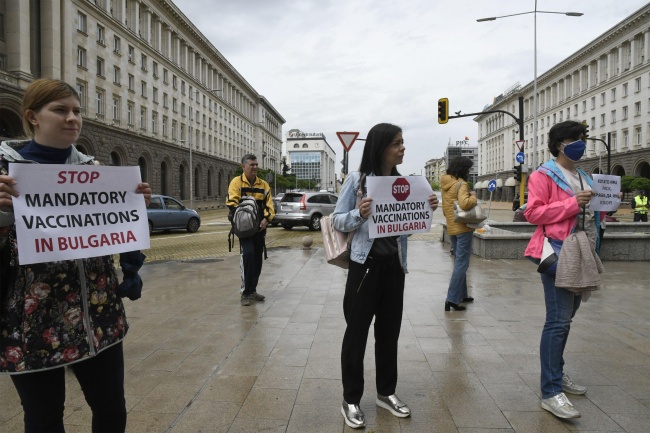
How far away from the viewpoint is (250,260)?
6.51 metres

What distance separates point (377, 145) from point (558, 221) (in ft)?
4.37

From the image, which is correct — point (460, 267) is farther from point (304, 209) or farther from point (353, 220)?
point (304, 209)

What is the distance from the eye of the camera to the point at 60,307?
1948mm

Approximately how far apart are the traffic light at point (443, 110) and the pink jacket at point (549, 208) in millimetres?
17337

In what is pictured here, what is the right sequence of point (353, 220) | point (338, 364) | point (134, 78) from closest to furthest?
point (353, 220) < point (338, 364) < point (134, 78)

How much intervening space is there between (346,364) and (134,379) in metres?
→ 1.88

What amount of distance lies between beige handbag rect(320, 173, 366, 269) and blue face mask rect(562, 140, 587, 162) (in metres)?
1.44

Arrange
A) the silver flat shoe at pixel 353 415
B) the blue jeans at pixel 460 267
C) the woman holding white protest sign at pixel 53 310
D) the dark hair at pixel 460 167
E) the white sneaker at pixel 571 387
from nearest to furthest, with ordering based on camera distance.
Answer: the woman holding white protest sign at pixel 53 310, the silver flat shoe at pixel 353 415, the white sneaker at pixel 571 387, the blue jeans at pixel 460 267, the dark hair at pixel 460 167

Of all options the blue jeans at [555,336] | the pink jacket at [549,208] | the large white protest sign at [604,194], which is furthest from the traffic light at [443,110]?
the blue jeans at [555,336]

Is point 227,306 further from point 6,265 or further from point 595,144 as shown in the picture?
point 595,144

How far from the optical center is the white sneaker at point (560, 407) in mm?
3049

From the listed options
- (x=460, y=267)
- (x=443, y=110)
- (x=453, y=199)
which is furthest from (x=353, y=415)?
(x=443, y=110)

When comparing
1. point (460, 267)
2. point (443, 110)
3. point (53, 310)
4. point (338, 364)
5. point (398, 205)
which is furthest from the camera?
point (443, 110)

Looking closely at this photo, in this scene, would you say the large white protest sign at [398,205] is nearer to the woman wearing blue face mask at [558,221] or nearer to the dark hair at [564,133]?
the woman wearing blue face mask at [558,221]
